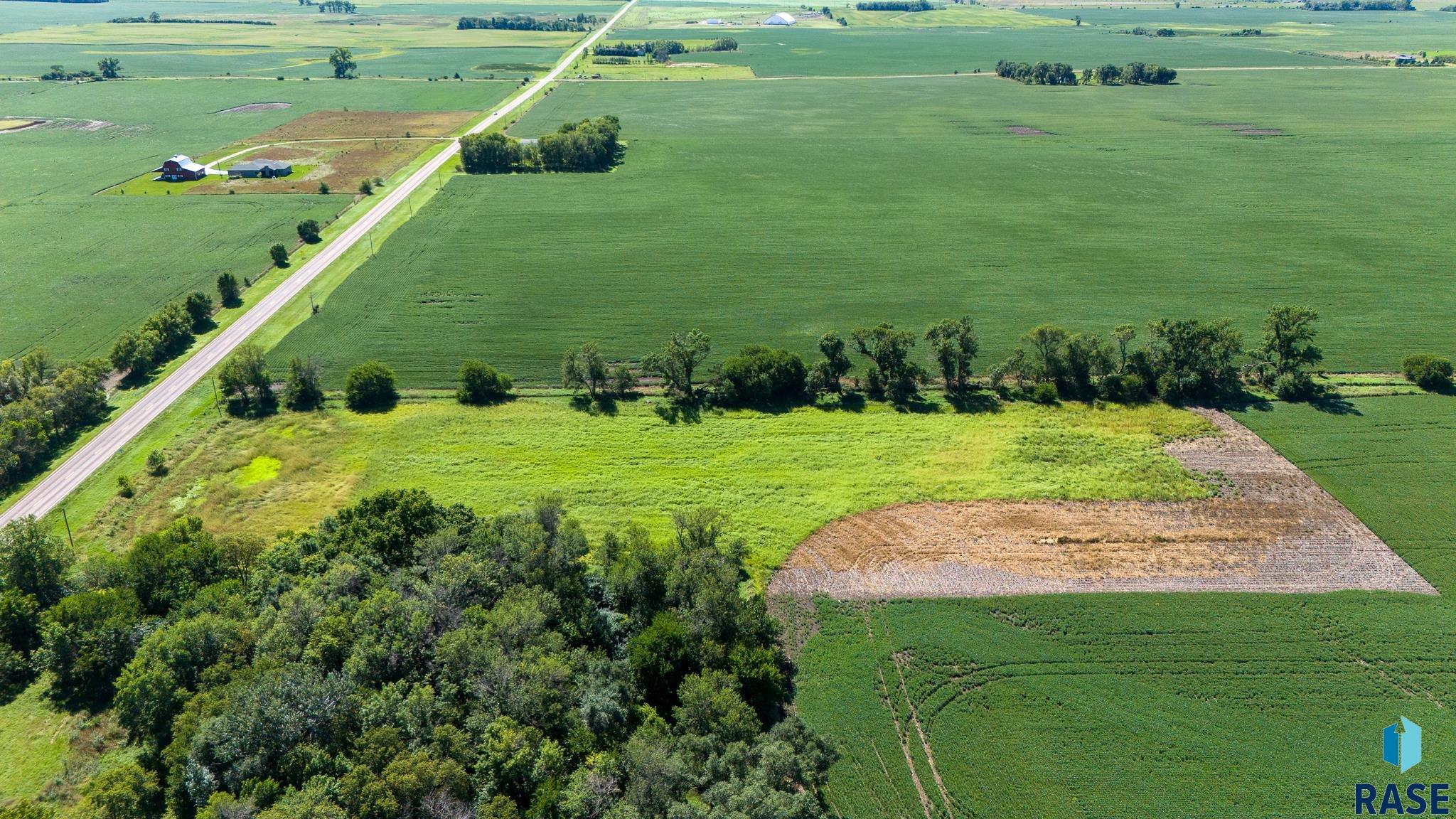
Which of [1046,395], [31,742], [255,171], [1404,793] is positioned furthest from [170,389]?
[1404,793]

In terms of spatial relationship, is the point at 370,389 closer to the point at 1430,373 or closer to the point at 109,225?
the point at 109,225

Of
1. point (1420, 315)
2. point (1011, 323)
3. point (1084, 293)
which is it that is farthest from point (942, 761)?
point (1420, 315)

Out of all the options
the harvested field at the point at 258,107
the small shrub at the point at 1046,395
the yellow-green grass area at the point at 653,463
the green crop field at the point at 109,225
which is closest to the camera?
the yellow-green grass area at the point at 653,463

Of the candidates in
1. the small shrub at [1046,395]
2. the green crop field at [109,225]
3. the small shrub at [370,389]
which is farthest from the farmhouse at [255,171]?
the small shrub at [1046,395]

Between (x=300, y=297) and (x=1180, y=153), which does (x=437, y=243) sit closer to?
(x=300, y=297)

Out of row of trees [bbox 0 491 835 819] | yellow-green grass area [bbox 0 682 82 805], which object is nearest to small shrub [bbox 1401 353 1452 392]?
row of trees [bbox 0 491 835 819]

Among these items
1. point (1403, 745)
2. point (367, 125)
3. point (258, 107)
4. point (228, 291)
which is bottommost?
point (1403, 745)

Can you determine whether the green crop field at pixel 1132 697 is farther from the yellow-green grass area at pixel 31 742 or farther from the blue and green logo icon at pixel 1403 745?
the yellow-green grass area at pixel 31 742
